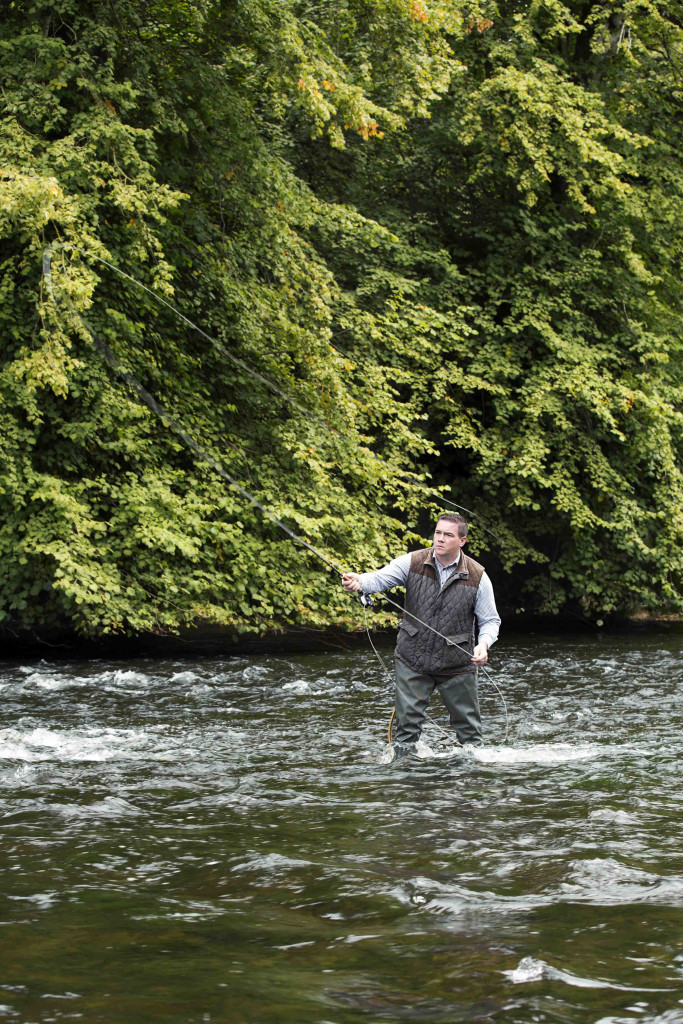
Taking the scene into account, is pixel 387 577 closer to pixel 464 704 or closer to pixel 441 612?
pixel 441 612

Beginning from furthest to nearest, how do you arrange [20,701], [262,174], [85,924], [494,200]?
[494,200]
[262,174]
[20,701]
[85,924]

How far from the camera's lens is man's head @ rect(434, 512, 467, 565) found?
7.46 metres

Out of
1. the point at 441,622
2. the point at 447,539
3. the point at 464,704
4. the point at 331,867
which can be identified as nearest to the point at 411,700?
the point at 464,704

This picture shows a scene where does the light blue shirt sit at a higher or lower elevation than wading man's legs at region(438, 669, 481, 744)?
higher

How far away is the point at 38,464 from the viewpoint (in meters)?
12.3

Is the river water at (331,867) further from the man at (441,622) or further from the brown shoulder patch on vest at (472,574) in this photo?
the brown shoulder patch on vest at (472,574)

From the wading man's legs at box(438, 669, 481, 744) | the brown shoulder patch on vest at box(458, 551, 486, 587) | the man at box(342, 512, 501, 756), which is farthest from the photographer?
the wading man's legs at box(438, 669, 481, 744)

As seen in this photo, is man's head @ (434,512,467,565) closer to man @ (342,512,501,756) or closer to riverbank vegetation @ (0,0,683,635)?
man @ (342,512,501,756)

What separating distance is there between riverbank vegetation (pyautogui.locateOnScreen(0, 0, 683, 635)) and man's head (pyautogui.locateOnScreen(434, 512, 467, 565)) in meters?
4.62

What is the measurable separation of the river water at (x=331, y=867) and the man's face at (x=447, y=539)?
59.2 inches

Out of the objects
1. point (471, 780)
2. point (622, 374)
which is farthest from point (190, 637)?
point (471, 780)

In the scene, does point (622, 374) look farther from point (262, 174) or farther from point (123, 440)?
point (123, 440)

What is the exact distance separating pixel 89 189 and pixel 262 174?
2486mm

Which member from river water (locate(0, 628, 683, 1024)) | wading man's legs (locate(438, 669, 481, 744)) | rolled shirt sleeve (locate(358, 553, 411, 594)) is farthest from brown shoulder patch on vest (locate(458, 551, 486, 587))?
river water (locate(0, 628, 683, 1024))
